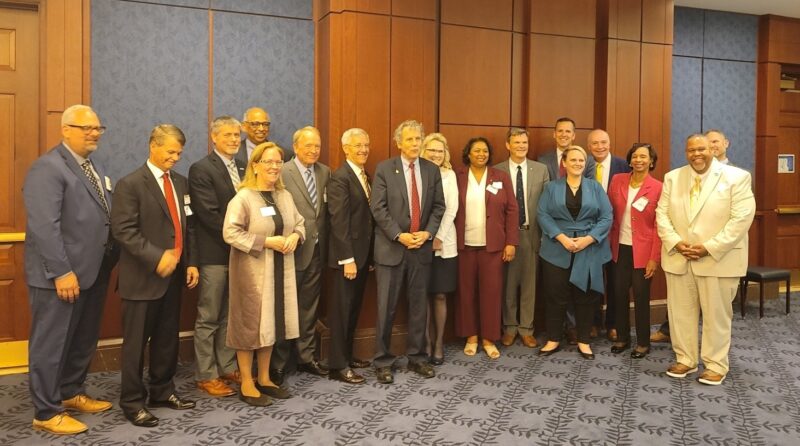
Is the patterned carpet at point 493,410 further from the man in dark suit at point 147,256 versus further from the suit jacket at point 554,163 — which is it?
the suit jacket at point 554,163

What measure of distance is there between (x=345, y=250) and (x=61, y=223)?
5.67ft

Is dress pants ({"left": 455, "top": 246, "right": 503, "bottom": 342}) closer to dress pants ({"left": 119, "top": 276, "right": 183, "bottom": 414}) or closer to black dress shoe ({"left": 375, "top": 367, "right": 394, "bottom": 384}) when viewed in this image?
black dress shoe ({"left": 375, "top": 367, "right": 394, "bottom": 384})

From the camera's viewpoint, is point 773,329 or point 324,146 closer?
point 324,146

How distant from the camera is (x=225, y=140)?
4.01 metres

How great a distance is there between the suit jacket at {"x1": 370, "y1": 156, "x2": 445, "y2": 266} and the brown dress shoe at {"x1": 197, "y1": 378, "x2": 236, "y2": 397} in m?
1.32

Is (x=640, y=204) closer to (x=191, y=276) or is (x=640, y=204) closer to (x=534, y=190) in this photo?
(x=534, y=190)

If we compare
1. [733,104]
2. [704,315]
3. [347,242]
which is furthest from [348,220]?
[733,104]

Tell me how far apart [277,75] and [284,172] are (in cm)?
116

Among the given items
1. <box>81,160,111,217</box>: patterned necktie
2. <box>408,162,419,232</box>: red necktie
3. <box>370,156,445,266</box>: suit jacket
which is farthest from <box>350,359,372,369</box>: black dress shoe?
<box>81,160,111,217</box>: patterned necktie

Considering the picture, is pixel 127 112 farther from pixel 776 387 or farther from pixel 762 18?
pixel 762 18

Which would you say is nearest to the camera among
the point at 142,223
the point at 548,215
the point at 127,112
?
the point at 142,223

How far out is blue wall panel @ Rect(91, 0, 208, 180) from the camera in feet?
15.0

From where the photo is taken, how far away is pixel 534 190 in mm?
5168

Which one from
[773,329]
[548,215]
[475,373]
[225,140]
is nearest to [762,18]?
[773,329]
